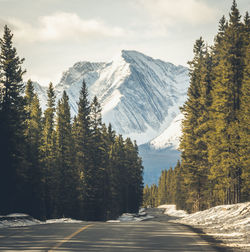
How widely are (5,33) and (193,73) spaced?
21.9 m

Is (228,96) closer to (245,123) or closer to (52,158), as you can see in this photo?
(245,123)

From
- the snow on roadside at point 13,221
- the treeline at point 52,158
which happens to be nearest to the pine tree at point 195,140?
the treeline at point 52,158

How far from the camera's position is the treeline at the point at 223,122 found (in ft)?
93.5

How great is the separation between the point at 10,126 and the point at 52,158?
17.5 meters

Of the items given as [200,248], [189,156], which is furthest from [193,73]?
[200,248]

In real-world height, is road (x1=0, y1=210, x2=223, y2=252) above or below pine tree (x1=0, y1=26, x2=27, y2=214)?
below

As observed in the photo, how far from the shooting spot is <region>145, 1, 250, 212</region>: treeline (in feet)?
93.5

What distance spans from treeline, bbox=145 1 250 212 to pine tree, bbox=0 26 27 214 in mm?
16185

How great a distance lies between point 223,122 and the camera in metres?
31.0

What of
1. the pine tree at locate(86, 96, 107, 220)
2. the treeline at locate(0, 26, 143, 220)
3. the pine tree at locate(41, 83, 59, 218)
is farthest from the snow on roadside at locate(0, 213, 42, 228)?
the pine tree at locate(86, 96, 107, 220)

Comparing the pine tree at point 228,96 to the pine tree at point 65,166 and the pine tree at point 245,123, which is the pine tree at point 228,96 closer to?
the pine tree at point 245,123

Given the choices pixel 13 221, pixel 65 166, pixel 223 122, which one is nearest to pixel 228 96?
pixel 223 122

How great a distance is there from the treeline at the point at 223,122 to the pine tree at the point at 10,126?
16185 millimetres

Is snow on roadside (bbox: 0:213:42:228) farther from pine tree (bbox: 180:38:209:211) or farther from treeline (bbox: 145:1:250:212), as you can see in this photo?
pine tree (bbox: 180:38:209:211)
